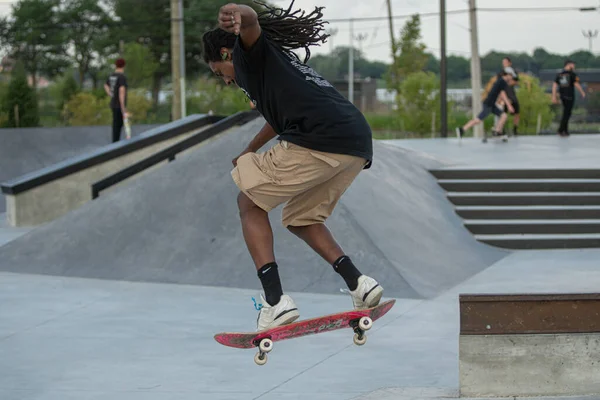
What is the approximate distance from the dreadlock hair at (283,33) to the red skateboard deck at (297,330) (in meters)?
1.45

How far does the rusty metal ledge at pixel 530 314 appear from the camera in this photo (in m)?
5.51

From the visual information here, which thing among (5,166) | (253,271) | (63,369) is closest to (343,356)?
(63,369)

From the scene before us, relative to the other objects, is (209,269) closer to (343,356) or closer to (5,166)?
(343,356)

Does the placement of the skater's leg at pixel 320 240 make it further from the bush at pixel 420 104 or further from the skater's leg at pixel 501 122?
the bush at pixel 420 104

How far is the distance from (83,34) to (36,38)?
4.05 m

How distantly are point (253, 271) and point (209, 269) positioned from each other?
506mm

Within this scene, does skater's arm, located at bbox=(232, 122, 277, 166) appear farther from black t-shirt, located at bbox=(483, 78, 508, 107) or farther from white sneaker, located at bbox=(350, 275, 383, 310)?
black t-shirt, located at bbox=(483, 78, 508, 107)

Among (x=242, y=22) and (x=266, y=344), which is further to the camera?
(x=266, y=344)

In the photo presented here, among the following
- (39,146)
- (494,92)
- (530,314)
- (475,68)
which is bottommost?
(530,314)

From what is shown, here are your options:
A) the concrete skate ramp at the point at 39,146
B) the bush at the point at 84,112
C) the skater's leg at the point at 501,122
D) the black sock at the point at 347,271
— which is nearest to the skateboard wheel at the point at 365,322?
the black sock at the point at 347,271

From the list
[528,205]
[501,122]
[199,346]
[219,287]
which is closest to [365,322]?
[199,346]

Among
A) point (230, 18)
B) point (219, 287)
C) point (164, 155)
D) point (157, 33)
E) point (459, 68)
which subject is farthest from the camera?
point (459, 68)

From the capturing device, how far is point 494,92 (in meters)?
20.0

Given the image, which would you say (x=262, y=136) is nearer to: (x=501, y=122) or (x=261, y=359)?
(x=261, y=359)
